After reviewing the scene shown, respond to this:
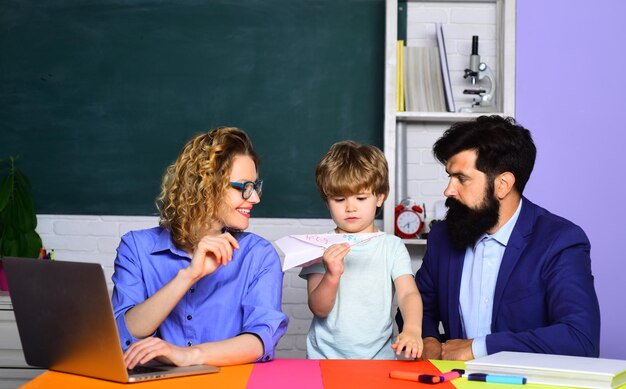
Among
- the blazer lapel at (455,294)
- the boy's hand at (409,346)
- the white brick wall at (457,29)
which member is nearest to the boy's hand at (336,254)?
the boy's hand at (409,346)

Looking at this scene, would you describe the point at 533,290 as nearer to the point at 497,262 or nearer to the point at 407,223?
the point at 497,262

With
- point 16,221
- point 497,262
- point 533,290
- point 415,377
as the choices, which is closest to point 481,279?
point 497,262

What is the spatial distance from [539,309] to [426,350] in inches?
14.9

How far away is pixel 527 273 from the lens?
2496 mm

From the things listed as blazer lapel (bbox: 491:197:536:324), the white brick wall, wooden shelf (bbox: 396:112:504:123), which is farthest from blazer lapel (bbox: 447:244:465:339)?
the white brick wall

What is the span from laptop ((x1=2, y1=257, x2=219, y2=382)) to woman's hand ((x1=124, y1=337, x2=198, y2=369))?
20 mm

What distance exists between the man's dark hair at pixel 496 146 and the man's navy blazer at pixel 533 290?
0.47 ft

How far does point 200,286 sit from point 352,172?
0.62 m

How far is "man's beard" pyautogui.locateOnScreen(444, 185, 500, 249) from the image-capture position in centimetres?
263

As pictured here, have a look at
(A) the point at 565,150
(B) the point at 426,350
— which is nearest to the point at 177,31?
(A) the point at 565,150

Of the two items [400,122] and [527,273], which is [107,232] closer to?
[400,122]

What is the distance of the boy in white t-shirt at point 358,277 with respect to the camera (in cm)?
243

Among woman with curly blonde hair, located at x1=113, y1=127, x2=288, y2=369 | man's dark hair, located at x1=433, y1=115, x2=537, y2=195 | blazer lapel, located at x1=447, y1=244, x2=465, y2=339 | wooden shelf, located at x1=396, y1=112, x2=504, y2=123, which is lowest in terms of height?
blazer lapel, located at x1=447, y1=244, x2=465, y2=339

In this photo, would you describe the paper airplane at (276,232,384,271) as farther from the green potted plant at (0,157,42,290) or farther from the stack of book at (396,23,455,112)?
the green potted plant at (0,157,42,290)
